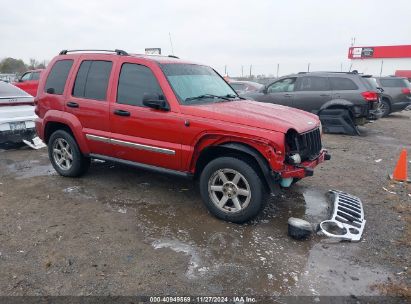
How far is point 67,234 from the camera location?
395cm

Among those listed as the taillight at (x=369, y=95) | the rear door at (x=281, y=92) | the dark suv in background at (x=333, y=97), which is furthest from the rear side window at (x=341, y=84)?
the rear door at (x=281, y=92)

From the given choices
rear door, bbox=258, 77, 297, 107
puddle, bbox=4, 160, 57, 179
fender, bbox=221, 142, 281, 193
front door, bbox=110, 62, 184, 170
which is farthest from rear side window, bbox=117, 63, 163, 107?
rear door, bbox=258, 77, 297, 107

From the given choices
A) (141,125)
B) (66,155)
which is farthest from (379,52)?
(141,125)

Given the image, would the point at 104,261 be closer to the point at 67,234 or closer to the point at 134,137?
the point at 67,234

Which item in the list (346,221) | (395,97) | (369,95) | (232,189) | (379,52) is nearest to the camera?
(232,189)

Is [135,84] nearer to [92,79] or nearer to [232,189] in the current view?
[92,79]

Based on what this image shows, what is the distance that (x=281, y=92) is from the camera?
11047mm

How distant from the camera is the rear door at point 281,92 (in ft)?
35.7

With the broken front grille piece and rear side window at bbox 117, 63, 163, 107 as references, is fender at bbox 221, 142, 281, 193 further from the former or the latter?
rear side window at bbox 117, 63, 163, 107

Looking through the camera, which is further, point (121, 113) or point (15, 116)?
point (15, 116)

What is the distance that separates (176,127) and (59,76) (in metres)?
2.51

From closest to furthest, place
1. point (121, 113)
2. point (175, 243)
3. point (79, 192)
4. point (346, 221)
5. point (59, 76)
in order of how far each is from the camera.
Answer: point (175, 243) → point (346, 221) → point (121, 113) → point (79, 192) → point (59, 76)

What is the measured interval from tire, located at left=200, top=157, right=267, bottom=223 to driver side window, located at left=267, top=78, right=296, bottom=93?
7.46 metres

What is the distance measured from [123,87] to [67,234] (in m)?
2.09
